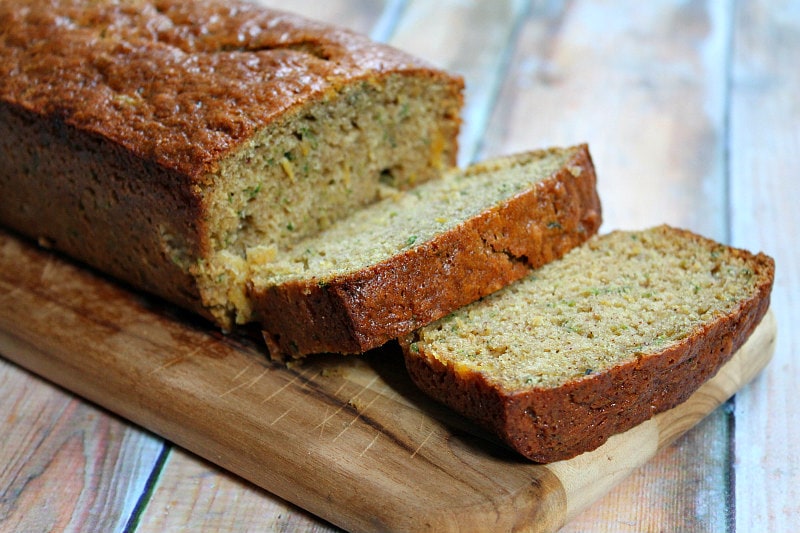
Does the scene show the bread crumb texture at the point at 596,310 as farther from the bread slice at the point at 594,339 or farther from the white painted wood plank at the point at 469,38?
the white painted wood plank at the point at 469,38

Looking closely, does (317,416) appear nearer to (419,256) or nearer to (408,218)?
(419,256)

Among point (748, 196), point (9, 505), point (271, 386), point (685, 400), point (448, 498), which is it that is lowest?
point (9, 505)

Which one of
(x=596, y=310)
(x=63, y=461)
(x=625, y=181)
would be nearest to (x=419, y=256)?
Result: (x=596, y=310)

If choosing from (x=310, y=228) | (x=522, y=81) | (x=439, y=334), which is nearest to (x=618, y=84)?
(x=522, y=81)

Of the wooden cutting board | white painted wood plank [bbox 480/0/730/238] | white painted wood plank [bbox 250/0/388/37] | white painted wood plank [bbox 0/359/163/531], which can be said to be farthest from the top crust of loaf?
white painted wood plank [bbox 250/0/388/37]

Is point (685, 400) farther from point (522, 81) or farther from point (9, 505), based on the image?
point (522, 81)

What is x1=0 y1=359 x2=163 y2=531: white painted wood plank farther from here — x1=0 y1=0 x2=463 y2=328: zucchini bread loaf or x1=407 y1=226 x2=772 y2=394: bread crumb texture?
x1=407 y1=226 x2=772 y2=394: bread crumb texture
